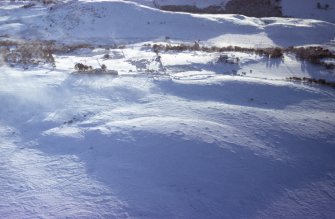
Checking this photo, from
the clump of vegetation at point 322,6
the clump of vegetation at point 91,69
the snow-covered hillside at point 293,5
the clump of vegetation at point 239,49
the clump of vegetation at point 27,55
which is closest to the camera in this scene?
the clump of vegetation at point 91,69

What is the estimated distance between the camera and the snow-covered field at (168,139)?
24.9 feet

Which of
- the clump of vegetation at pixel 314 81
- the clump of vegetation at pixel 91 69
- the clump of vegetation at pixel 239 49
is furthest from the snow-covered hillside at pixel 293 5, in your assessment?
the clump of vegetation at pixel 91 69

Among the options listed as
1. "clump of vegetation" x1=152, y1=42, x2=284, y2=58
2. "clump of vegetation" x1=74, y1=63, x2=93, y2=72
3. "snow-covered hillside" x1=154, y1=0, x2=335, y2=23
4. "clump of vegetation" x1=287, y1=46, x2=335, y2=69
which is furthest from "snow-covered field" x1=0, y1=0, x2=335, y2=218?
"snow-covered hillside" x1=154, y1=0, x2=335, y2=23

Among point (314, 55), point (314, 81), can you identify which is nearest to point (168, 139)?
point (314, 81)

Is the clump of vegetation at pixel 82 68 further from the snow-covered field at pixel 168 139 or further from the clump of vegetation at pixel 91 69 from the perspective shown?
the snow-covered field at pixel 168 139

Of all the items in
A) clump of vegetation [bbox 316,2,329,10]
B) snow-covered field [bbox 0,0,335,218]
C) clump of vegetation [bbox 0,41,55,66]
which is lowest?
snow-covered field [bbox 0,0,335,218]

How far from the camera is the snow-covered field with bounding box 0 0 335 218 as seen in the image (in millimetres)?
7590

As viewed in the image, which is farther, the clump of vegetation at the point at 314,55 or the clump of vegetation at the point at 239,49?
the clump of vegetation at the point at 239,49

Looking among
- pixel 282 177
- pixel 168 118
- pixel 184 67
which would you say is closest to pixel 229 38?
pixel 184 67

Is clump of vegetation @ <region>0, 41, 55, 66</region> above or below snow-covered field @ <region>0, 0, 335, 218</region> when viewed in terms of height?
above

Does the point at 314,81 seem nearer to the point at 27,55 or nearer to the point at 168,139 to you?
the point at 168,139

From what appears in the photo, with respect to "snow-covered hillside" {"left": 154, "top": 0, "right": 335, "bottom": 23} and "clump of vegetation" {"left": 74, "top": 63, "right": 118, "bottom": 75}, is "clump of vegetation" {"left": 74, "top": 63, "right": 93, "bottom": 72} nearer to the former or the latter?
"clump of vegetation" {"left": 74, "top": 63, "right": 118, "bottom": 75}

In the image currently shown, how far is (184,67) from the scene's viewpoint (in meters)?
15.1

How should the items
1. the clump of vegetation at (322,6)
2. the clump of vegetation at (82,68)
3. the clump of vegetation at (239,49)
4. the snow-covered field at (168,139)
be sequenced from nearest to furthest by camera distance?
the snow-covered field at (168,139) < the clump of vegetation at (82,68) < the clump of vegetation at (239,49) < the clump of vegetation at (322,6)
